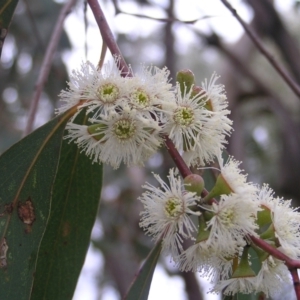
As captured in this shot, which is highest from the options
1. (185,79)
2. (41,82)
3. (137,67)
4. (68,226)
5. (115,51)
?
(137,67)

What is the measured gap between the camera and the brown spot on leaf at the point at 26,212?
1217 millimetres

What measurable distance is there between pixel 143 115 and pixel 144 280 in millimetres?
514

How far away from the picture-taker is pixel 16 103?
4.09m

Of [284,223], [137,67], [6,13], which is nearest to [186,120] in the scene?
[284,223]

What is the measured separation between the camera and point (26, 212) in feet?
4.03

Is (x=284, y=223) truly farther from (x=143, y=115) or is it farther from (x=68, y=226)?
(x=68, y=226)

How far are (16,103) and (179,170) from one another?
3298mm

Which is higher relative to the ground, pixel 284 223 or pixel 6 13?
pixel 6 13

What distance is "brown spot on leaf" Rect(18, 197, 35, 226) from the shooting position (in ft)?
3.99

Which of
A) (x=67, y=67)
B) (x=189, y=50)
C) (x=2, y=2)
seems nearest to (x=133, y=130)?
(x=2, y=2)

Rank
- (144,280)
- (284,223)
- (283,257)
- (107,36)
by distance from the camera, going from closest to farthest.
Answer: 1. (283,257)
2. (284,223)
3. (107,36)
4. (144,280)

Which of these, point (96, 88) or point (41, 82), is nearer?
point (96, 88)

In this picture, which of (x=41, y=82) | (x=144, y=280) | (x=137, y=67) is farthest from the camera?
(x=137, y=67)

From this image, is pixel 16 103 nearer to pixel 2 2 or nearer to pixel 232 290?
pixel 2 2
